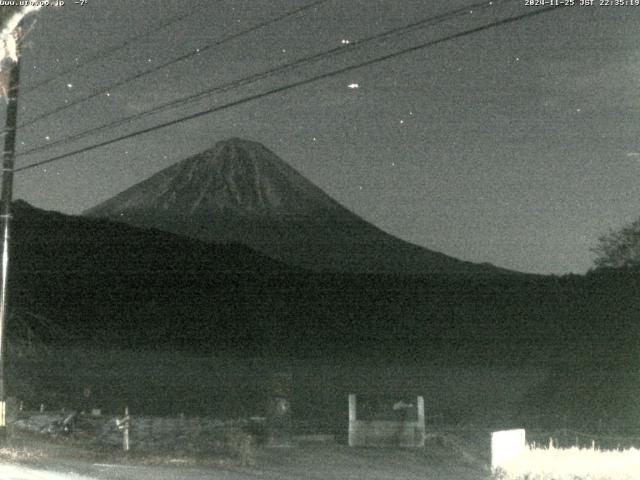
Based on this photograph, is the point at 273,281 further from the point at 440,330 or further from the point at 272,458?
the point at 272,458

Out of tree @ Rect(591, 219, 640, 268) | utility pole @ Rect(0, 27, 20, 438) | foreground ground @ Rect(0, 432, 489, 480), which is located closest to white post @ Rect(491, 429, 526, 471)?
foreground ground @ Rect(0, 432, 489, 480)

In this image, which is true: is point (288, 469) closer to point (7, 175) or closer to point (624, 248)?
point (7, 175)

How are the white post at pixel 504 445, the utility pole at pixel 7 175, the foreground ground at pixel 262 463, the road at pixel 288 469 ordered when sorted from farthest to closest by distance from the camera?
the utility pole at pixel 7 175 < the foreground ground at pixel 262 463 < the road at pixel 288 469 < the white post at pixel 504 445

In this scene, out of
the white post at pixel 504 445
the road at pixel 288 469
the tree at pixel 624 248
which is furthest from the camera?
the tree at pixel 624 248

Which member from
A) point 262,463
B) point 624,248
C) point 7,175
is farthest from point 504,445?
point 624,248

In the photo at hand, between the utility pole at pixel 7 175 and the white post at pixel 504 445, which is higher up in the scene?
the utility pole at pixel 7 175

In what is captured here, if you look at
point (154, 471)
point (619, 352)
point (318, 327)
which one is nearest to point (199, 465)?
point (154, 471)

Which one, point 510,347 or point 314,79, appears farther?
point 510,347

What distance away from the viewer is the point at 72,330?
307 feet

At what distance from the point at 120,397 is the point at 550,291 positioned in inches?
1494

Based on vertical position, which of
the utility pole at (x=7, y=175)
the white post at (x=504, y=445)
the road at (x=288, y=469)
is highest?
the utility pole at (x=7, y=175)

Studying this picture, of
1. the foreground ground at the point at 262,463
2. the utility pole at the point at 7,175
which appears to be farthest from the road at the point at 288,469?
the utility pole at the point at 7,175

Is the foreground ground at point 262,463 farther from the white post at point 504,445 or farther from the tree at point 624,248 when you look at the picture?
the tree at point 624,248

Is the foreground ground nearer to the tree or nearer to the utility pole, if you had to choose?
the utility pole
